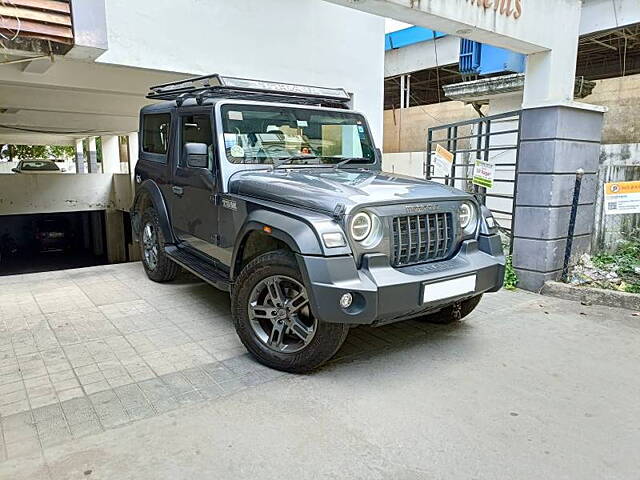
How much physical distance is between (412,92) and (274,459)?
16.5 m

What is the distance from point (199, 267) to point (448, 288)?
2.21 meters

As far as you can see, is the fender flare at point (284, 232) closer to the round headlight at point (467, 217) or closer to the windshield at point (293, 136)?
the windshield at point (293, 136)

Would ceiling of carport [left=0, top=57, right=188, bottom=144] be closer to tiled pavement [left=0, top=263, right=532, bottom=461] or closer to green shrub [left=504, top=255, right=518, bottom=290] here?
tiled pavement [left=0, top=263, right=532, bottom=461]

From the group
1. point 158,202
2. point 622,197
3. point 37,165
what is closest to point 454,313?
point 622,197

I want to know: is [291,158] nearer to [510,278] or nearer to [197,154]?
[197,154]

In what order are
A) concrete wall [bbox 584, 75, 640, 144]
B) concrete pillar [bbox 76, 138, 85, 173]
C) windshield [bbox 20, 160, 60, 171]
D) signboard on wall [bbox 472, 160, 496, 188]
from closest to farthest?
signboard on wall [bbox 472, 160, 496, 188], concrete wall [bbox 584, 75, 640, 144], windshield [bbox 20, 160, 60, 171], concrete pillar [bbox 76, 138, 85, 173]

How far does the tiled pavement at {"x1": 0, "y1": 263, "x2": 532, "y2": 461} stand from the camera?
2652 mm

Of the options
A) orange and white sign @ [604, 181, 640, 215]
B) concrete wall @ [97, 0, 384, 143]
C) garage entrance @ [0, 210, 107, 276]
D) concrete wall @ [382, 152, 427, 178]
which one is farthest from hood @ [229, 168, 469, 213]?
garage entrance @ [0, 210, 107, 276]

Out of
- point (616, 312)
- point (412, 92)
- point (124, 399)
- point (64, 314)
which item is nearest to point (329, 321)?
point (124, 399)

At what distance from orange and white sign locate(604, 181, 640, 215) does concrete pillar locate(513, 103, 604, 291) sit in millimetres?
368

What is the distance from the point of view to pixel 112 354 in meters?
3.44

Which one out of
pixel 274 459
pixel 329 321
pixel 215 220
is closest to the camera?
pixel 274 459

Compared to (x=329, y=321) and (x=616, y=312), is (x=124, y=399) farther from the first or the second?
(x=616, y=312)

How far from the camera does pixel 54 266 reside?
16375 millimetres
